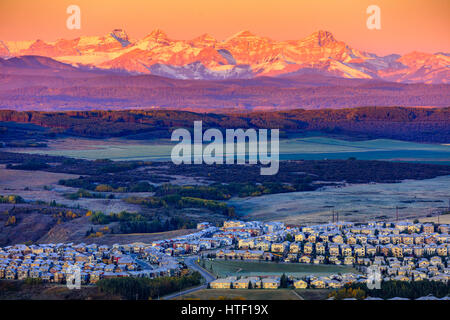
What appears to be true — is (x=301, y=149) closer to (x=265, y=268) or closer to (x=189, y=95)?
(x=265, y=268)

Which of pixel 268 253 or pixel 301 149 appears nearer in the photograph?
pixel 268 253

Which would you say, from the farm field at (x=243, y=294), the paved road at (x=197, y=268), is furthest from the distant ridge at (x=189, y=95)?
the farm field at (x=243, y=294)
